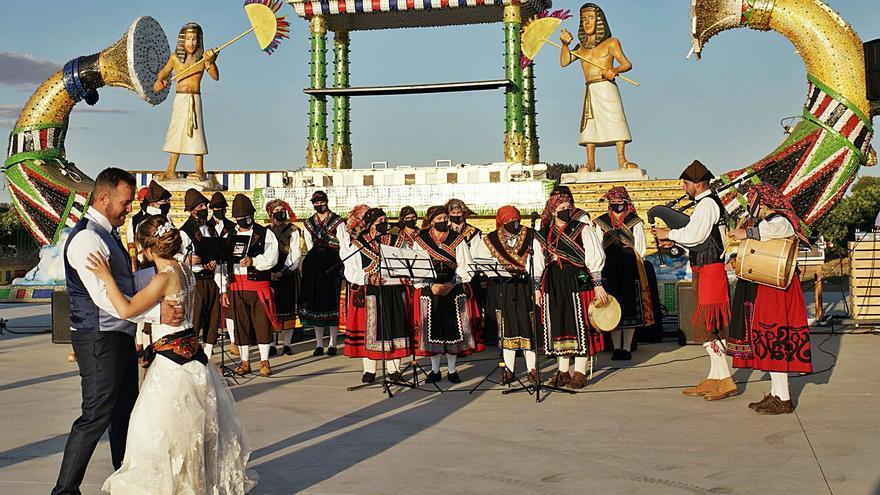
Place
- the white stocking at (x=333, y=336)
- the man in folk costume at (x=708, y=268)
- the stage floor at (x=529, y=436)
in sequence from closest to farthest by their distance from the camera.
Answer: the stage floor at (x=529, y=436) < the man in folk costume at (x=708, y=268) < the white stocking at (x=333, y=336)

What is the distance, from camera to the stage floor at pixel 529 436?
5172mm

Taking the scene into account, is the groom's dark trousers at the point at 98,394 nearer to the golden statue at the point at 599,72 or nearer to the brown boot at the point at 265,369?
the brown boot at the point at 265,369

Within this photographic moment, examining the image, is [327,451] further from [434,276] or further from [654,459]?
[434,276]

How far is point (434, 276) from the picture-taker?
27.4ft

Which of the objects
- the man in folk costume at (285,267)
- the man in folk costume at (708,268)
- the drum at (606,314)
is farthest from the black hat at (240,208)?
the man in folk costume at (708,268)

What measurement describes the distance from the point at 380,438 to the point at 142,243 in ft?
7.56

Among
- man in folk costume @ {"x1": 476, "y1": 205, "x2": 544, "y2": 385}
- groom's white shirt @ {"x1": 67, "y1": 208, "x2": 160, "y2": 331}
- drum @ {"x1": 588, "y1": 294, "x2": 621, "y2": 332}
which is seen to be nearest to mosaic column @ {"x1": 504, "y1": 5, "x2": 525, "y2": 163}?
man in folk costume @ {"x1": 476, "y1": 205, "x2": 544, "y2": 385}

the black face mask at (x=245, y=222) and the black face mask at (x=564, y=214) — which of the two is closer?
the black face mask at (x=564, y=214)

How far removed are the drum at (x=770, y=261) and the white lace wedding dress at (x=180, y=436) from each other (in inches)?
152

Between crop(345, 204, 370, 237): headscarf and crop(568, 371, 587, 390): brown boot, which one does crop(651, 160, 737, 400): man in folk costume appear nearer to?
crop(568, 371, 587, 390): brown boot

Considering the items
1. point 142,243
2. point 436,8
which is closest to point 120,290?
point 142,243

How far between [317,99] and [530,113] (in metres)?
3.23

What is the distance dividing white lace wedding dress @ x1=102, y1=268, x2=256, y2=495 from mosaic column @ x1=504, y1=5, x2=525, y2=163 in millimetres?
9860

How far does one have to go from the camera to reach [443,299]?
28.0ft
